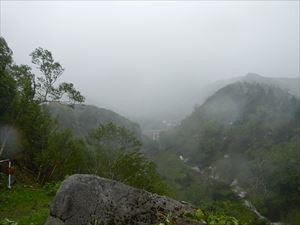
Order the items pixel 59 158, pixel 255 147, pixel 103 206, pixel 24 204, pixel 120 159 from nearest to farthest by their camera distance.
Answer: pixel 103 206, pixel 24 204, pixel 59 158, pixel 120 159, pixel 255 147

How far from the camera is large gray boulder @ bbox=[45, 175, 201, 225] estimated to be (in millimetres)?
7695

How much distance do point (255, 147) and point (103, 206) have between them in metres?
127

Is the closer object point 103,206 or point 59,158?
point 103,206

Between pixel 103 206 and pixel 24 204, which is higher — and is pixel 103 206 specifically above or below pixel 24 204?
above

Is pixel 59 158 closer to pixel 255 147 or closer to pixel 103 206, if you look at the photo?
pixel 103 206

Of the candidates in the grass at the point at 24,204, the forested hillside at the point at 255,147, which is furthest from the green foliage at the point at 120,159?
the forested hillside at the point at 255,147

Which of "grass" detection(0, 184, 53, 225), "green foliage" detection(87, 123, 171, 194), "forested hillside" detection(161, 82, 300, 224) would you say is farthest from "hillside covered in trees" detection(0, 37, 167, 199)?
"forested hillside" detection(161, 82, 300, 224)

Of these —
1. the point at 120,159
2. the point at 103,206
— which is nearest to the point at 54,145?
the point at 120,159

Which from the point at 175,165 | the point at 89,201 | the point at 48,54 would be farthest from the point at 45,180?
the point at 175,165

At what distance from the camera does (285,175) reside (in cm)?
9075

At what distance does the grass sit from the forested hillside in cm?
7388

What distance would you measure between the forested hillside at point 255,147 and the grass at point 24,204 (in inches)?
2909

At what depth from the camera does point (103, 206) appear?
25.5 feet

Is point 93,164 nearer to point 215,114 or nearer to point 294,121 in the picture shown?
point 294,121
